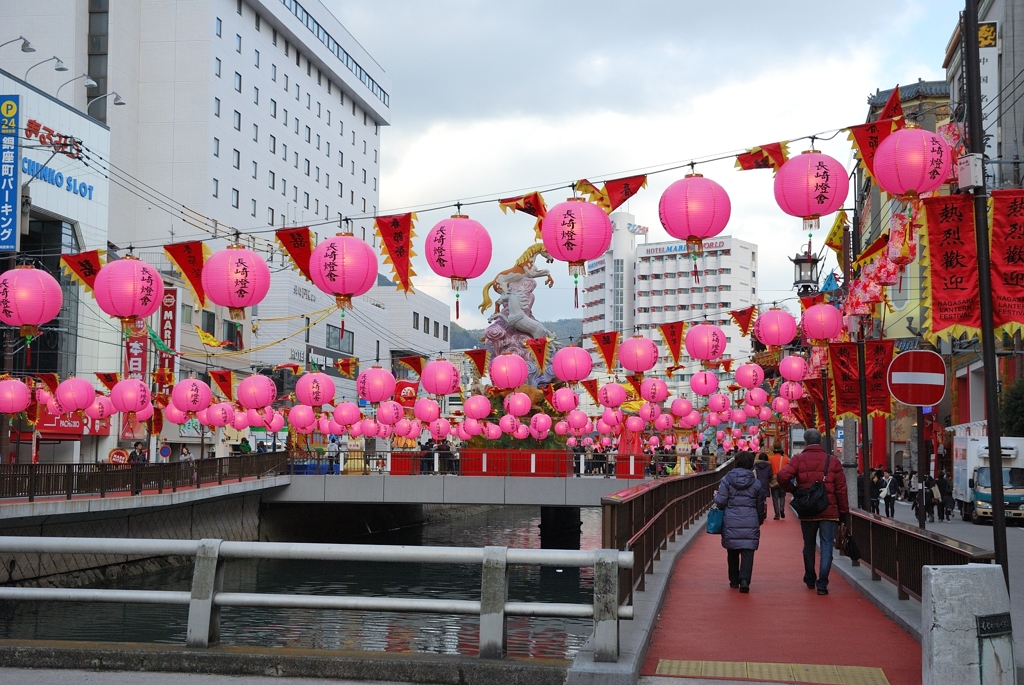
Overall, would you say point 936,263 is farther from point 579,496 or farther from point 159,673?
point 579,496

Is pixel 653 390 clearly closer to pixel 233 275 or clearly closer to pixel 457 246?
pixel 457 246

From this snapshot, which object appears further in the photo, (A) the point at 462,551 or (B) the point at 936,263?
(B) the point at 936,263

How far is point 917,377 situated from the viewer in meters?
12.3

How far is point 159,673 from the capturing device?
8.07 metres

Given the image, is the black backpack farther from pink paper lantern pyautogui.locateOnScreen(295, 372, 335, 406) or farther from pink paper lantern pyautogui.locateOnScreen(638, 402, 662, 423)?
pink paper lantern pyautogui.locateOnScreen(638, 402, 662, 423)

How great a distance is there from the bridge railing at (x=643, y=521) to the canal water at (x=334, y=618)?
1316 millimetres

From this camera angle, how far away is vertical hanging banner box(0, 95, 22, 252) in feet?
107

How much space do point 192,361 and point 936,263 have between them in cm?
4823

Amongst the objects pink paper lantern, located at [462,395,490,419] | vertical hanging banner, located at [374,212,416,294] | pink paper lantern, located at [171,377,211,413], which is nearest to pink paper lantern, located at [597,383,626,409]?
pink paper lantern, located at [462,395,490,419]

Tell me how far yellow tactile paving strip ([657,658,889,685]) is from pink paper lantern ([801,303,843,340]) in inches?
637

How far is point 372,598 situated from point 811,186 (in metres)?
8.77

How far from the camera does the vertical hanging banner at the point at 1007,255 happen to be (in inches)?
433

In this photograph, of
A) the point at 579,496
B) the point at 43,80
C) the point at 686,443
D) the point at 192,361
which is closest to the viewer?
the point at 579,496

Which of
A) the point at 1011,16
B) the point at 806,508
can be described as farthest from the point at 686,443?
the point at 806,508
